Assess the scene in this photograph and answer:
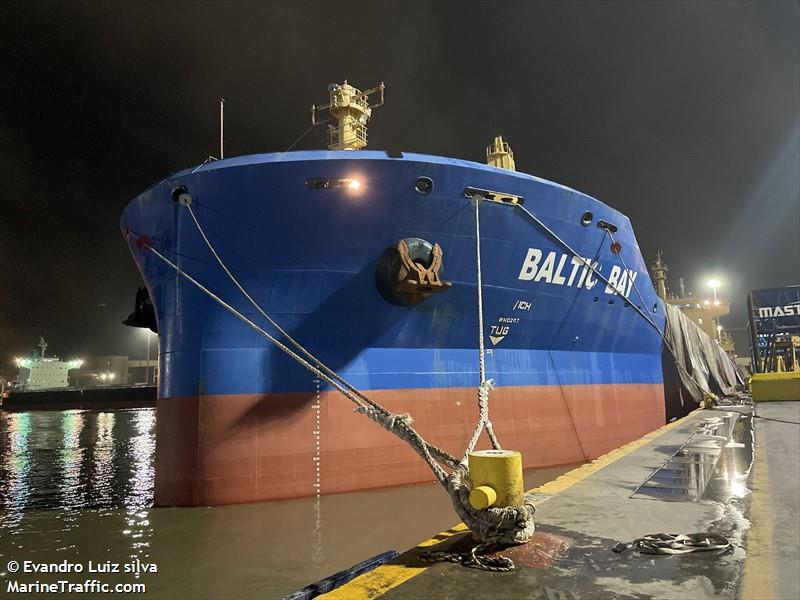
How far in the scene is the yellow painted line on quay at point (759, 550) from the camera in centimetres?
292

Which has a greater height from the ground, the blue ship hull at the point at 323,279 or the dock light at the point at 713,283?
the dock light at the point at 713,283

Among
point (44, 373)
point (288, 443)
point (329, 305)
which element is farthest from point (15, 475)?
point (44, 373)

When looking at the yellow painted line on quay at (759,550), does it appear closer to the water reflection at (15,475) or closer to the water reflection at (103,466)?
the water reflection at (103,466)

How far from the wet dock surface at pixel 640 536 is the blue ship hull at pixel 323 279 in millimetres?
3466

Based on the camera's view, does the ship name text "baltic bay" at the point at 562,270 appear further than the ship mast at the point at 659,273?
No

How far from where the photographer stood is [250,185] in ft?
25.9

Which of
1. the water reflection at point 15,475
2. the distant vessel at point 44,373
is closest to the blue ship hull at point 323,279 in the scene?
the water reflection at point 15,475

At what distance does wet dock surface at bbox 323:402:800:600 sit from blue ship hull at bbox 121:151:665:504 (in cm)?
347

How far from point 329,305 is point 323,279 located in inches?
17.5

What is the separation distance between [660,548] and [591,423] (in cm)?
819

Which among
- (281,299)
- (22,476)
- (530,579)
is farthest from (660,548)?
(22,476)

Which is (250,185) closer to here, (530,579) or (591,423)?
(530,579)

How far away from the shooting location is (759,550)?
3.55m

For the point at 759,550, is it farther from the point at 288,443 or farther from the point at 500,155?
the point at 500,155
